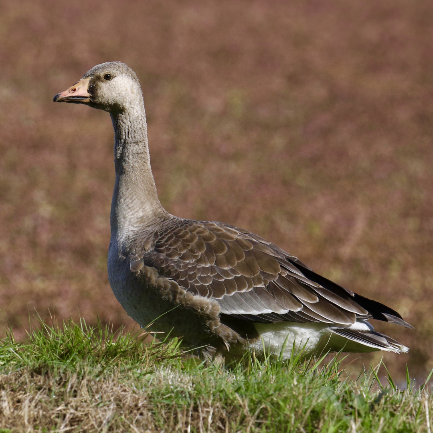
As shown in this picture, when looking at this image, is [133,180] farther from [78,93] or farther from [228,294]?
[228,294]

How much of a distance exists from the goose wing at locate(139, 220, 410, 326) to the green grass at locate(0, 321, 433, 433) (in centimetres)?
98

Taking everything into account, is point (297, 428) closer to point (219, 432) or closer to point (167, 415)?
point (219, 432)

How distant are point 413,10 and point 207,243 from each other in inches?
948

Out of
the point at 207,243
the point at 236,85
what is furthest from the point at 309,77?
the point at 207,243

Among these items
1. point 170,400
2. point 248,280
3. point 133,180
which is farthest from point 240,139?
point 170,400

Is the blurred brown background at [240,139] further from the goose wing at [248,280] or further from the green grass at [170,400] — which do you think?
the green grass at [170,400]

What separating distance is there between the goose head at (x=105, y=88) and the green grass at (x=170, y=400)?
101 inches

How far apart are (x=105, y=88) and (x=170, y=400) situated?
3.23 meters

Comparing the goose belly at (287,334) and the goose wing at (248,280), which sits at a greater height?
the goose wing at (248,280)

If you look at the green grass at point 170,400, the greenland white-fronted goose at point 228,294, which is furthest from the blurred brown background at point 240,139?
the green grass at point 170,400

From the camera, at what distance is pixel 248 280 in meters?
4.94

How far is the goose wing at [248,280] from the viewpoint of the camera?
478cm

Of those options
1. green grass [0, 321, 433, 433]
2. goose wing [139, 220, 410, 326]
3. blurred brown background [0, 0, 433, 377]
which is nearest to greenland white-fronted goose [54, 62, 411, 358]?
goose wing [139, 220, 410, 326]

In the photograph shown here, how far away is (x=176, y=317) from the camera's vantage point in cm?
475
